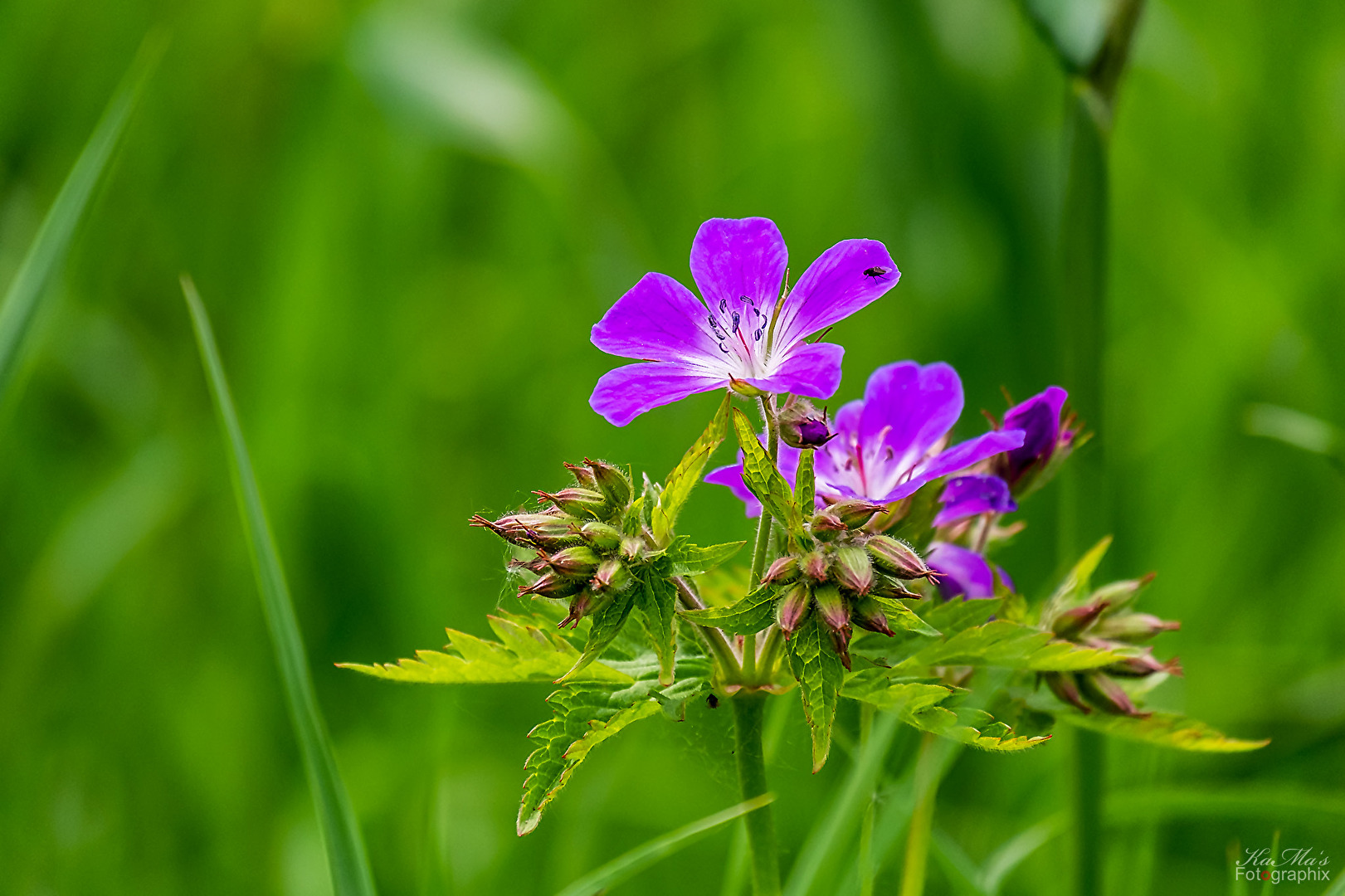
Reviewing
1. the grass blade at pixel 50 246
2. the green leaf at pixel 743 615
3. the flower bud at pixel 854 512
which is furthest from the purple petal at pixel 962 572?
the grass blade at pixel 50 246

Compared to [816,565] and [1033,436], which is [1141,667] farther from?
[816,565]

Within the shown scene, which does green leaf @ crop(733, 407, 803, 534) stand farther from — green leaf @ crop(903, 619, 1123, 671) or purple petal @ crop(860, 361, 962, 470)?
purple petal @ crop(860, 361, 962, 470)

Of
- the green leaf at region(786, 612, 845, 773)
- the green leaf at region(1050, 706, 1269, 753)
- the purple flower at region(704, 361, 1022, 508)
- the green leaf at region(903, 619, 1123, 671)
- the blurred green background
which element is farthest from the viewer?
the blurred green background

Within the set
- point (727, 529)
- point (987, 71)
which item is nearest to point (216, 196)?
point (727, 529)

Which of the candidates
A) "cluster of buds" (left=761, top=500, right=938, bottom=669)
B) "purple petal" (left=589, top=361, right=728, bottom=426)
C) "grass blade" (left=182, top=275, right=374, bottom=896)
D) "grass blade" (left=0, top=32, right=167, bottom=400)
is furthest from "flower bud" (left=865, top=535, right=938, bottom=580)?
"grass blade" (left=0, top=32, right=167, bottom=400)

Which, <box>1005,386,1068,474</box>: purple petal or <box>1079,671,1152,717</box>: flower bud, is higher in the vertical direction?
<box>1005,386,1068,474</box>: purple petal

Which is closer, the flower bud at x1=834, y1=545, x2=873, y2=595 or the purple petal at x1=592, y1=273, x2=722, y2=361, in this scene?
the flower bud at x1=834, y1=545, x2=873, y2=595

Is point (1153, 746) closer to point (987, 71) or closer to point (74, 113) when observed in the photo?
point (987, 71)
